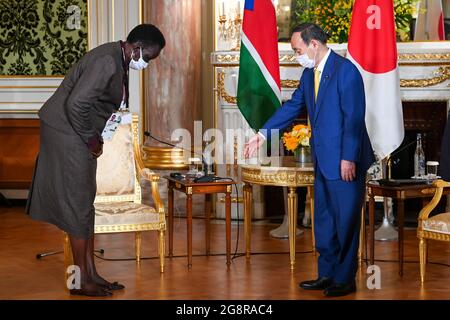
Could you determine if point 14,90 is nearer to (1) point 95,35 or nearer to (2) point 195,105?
(1) point 95,35

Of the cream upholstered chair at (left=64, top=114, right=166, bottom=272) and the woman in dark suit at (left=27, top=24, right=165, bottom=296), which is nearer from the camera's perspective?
the woman in dark suit at (left=27, top=24, right=165, bottom=296)

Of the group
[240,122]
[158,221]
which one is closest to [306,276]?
[158,221]

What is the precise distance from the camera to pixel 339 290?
18.1 ft

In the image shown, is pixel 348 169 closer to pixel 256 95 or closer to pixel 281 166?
pixel 281 166

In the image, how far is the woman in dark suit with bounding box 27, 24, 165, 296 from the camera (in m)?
5.07

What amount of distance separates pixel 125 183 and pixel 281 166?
1.15m

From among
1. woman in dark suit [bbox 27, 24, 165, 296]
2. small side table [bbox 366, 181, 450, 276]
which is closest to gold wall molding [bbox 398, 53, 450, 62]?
small side table [bbox 366, 181, 450, 276]

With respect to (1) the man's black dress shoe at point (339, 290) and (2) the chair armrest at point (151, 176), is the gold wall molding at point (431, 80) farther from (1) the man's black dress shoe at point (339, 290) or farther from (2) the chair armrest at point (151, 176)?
(1) the man's black dress shoe at point (339, 290)

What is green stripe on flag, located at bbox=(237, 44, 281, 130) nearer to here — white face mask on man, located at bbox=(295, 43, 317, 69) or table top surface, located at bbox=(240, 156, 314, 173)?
table top surface, located at bbox=(240, 156, 314, 173)

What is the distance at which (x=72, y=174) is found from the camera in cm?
521

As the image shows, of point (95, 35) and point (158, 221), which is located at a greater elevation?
point (95, 35)

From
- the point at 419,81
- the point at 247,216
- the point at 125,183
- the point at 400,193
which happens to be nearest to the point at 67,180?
the point at 125,183

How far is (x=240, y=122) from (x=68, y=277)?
3.44m

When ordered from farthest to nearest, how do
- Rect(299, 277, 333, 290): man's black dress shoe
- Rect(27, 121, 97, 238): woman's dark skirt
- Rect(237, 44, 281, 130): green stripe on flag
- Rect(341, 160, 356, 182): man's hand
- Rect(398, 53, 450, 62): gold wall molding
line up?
Rect(398, 53, 450, 62): gold wall molding
Rect(237, 44, 281, 130): green stripe on flag
Rect(299, 277, 333, 290): man's black dress shoe
Rect(341, 160, 356, 182): man's hand
Rect(27, 121, 97, 238): woman's dark skirt
